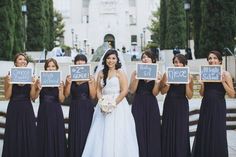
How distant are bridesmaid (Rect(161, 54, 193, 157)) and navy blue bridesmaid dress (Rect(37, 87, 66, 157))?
1.71 meters

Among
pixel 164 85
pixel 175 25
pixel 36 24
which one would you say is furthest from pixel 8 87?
pixel 175 25

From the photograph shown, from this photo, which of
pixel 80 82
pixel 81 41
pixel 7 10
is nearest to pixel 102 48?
pixel 7 10

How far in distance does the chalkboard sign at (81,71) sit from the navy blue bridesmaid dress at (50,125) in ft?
1.34

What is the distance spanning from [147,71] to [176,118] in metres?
0.91

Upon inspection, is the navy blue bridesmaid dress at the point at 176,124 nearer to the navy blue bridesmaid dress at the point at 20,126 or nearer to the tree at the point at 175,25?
the navy blue bridesmaid dress at the point at 20,126

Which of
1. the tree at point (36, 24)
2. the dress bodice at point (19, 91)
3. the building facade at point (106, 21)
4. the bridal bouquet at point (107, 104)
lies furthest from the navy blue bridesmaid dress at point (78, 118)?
the building facade at point (106, 21)

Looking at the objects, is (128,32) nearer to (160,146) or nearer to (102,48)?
(102,48)

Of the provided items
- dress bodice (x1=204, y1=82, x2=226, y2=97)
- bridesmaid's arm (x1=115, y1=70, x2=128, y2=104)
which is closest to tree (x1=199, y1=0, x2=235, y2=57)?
dress bodice (x1=204, y1=82, x2=226, y2=97)

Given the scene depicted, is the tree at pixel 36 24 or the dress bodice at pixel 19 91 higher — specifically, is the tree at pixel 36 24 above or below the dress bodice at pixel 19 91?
above

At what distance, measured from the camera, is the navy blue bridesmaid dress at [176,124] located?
8461mm

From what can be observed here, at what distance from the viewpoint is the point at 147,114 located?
28.1ft

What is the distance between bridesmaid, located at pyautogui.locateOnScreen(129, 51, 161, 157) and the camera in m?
8.49

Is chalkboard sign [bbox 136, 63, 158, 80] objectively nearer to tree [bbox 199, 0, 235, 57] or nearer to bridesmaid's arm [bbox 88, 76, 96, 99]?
bridesmaid's arm [bbox 88, 76, 96, 99]

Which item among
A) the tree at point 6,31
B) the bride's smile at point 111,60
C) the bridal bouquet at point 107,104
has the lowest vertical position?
the bridal bouquet at point 107,104
